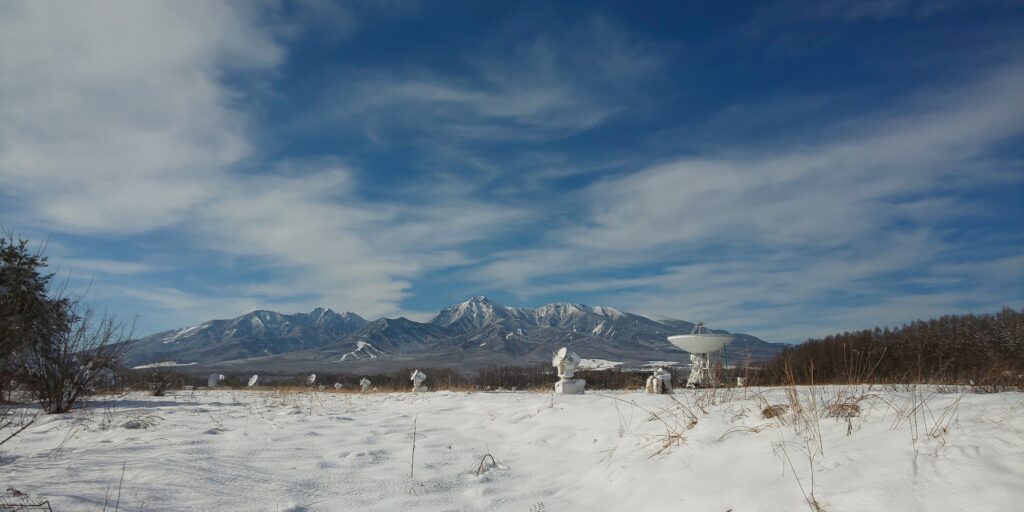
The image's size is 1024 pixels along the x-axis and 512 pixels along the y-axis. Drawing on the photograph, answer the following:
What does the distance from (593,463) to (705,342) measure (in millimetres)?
24474

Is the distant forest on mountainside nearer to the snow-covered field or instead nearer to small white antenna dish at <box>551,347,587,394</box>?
small white antenna dish at <box>551,347,587,394</box>

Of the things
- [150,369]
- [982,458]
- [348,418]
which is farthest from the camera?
[150,369]

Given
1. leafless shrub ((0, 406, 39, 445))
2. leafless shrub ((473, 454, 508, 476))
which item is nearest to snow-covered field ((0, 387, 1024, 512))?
leafless shrub ((473, 454, 508, 476))

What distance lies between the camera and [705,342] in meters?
27.2

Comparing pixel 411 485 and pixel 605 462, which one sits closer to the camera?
pixel 411 485

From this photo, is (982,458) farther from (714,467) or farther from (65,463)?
(65,463)

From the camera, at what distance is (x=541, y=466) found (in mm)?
4969

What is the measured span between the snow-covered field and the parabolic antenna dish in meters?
21.9

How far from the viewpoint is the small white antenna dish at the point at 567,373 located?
39.3 feet

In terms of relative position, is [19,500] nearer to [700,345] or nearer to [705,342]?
[705,342]

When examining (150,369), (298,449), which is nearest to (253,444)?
(298,449)

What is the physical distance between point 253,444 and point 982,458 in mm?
6002

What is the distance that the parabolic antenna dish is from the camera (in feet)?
87.7

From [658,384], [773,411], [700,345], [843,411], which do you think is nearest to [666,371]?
[658,384]
